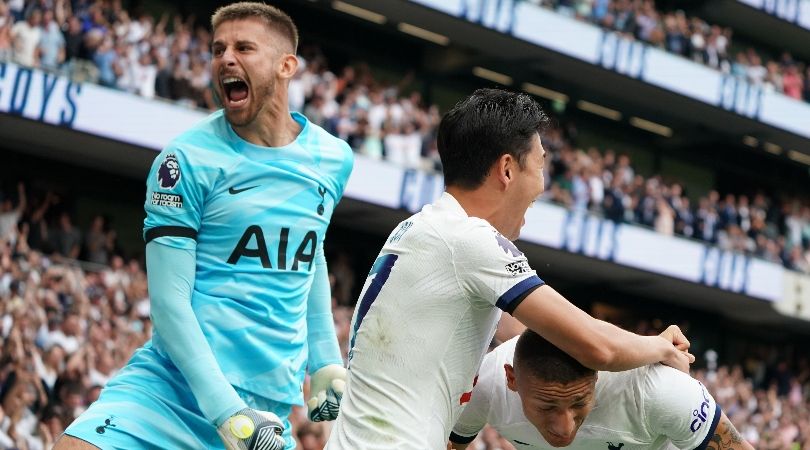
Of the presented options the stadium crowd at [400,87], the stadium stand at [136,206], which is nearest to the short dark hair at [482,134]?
the stadium stand at [136,206]

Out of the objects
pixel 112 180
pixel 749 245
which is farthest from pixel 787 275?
pixel 112 180

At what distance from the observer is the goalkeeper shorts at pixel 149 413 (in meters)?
4.07

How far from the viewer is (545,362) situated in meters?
3.66

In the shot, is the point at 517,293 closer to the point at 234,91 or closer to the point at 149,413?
the point at 149,413

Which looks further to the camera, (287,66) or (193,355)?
(287,66)

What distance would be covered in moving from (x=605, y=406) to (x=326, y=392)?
1.15m

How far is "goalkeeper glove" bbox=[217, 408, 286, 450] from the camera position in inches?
155

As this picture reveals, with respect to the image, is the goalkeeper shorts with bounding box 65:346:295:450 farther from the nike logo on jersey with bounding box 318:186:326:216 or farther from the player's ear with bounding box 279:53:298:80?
the player's ear with bounding box 279:53:298:80

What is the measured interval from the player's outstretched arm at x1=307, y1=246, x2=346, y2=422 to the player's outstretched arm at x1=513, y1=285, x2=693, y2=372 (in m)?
1.36

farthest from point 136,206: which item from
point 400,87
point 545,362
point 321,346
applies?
point 545,362

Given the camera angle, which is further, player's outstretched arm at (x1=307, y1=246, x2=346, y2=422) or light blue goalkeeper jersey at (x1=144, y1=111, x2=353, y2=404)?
player's outstretched arm at (x1=307, y1=246, x2=346, y2=422)

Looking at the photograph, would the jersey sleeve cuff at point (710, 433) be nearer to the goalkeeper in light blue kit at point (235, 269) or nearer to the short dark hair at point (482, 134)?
the short dark hair at point (482, 134)

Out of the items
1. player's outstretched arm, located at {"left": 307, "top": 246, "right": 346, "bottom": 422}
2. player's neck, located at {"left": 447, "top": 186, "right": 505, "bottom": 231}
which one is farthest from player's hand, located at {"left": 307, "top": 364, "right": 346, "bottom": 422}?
player's neck, located at {"left": 447, "top": 186, "right": 505, "bottom": 231}

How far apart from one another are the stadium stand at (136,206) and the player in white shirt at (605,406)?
7529 mm
